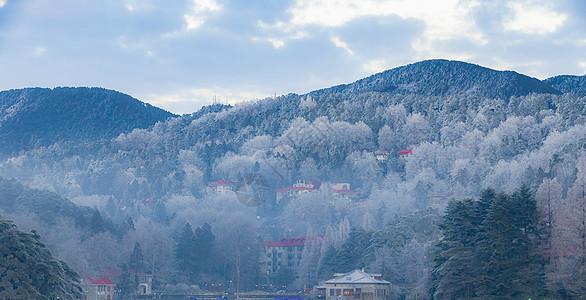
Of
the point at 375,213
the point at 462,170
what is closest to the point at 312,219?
the point at 375,213

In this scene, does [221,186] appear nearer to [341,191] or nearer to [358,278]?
[341,191]

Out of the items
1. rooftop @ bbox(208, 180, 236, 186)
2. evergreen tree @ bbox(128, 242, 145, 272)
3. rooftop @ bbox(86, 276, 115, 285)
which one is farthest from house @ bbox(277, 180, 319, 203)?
rooftop @ bbox(86, 276, 115, 285)

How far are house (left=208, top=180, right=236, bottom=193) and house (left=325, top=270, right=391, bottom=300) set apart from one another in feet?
280

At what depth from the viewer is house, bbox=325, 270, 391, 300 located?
101 m

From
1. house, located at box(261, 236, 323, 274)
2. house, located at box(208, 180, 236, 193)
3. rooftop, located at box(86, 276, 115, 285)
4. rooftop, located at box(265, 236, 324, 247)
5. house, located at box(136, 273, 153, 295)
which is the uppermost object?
house, located at box(208, 180, 236, 193)

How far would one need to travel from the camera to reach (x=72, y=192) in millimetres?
192750

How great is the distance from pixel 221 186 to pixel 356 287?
91.8 meters

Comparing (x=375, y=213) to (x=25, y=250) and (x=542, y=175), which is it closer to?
(x=542, y=175)

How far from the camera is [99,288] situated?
347 ft

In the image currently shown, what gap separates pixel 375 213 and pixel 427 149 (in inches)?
1766

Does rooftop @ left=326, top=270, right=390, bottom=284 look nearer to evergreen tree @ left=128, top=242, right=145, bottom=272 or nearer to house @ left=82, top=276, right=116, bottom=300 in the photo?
house @ left=82, top=276, right=116, bottom=300

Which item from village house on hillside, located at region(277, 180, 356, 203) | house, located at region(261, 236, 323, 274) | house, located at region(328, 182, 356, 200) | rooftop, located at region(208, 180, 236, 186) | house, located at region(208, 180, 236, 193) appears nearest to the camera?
house, located at region(261, 236, 323, 274)

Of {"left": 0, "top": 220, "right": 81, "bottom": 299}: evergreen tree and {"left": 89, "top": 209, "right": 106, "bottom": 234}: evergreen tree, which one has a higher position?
{"left": 89, "top": 209, "right": 106, "bottom": 234}: evergreen tree

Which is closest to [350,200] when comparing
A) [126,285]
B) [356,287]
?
[126,285]
